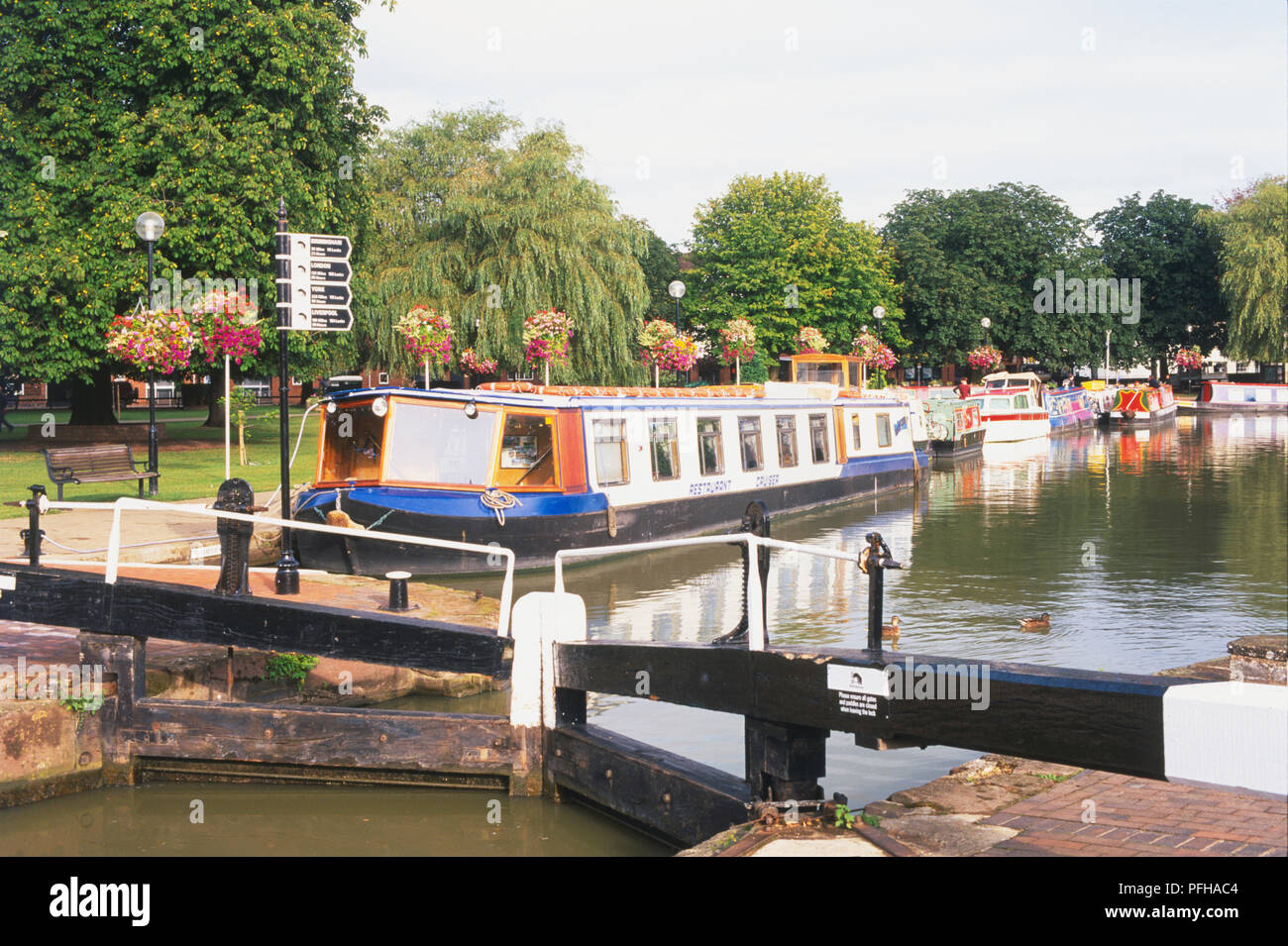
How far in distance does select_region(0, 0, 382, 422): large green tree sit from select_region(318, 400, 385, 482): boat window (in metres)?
11.5

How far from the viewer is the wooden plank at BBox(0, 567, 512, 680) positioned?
28.5 ft

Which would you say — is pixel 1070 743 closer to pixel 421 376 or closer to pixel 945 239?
pixel 421 376

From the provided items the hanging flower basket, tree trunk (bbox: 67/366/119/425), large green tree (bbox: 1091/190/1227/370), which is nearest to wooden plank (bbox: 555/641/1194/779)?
the hanging flower basket

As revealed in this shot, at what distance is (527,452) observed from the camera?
18.6 m

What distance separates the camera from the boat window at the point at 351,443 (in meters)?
17.9

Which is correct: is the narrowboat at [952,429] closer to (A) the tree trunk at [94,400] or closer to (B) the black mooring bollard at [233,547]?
(A) the tree trunk at [94,400]

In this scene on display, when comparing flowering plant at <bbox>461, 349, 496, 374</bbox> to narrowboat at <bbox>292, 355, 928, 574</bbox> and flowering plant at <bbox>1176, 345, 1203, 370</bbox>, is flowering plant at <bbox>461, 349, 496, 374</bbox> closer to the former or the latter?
narrowboat at <bbox>292, 355, 928, 574</bbox>

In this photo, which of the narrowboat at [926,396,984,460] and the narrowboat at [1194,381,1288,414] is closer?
the narrowboat at [926,396,984,460]

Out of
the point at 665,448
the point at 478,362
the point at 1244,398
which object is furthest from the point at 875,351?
the point at 665,448

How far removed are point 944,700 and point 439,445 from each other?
13.1m

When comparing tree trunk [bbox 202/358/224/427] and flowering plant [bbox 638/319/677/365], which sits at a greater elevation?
flowering plant [bbox 638/319/677/365]

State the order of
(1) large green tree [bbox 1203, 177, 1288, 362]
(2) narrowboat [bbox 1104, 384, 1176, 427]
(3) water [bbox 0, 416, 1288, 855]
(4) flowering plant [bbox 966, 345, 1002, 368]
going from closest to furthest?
(3) water [bbox 0, 416, 1288, 855] → (2) narrowboat [bbox 1104, 384, 1176, 427] → (1) large green tree [bbox 1203, 177, 1288, 362] → (4) flowering plant [bbox 966, 345, 1002, 368]

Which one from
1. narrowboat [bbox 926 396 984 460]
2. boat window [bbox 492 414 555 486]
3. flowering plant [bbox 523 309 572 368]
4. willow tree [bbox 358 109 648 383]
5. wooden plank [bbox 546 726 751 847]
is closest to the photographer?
wooden plank [bbox 546 726 751 847]
